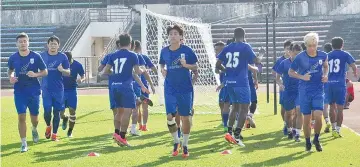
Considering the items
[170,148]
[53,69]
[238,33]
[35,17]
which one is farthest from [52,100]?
[35,17]

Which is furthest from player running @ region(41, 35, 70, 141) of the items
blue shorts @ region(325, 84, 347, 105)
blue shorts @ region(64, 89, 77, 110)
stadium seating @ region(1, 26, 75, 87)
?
stadium seating @ region(1, 26, 75, 87)

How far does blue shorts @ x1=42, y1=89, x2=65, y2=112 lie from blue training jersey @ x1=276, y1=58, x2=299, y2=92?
4.17 meters

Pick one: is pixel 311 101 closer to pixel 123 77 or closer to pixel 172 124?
pixel 172 124

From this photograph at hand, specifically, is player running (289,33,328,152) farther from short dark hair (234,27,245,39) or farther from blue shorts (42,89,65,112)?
blue shorts (42,89,65,112)

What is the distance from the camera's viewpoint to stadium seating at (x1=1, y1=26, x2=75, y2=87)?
1737 inches

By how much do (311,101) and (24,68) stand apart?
4.79 meters

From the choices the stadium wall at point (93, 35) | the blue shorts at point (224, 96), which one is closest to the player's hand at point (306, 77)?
the blue shorts at point (224, 96)

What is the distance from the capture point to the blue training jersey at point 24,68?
11.5 meters

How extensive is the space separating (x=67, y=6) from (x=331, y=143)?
38.2 meters

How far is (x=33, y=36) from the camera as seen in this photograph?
4575 centimetres

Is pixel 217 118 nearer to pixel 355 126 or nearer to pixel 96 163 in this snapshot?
pixel 355 126

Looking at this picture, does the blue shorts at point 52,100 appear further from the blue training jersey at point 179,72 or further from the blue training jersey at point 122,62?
the blue training jersey at point 179,72

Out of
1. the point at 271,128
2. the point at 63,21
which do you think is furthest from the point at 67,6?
the point at 271,128

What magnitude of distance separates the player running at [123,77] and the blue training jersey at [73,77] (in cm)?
229
